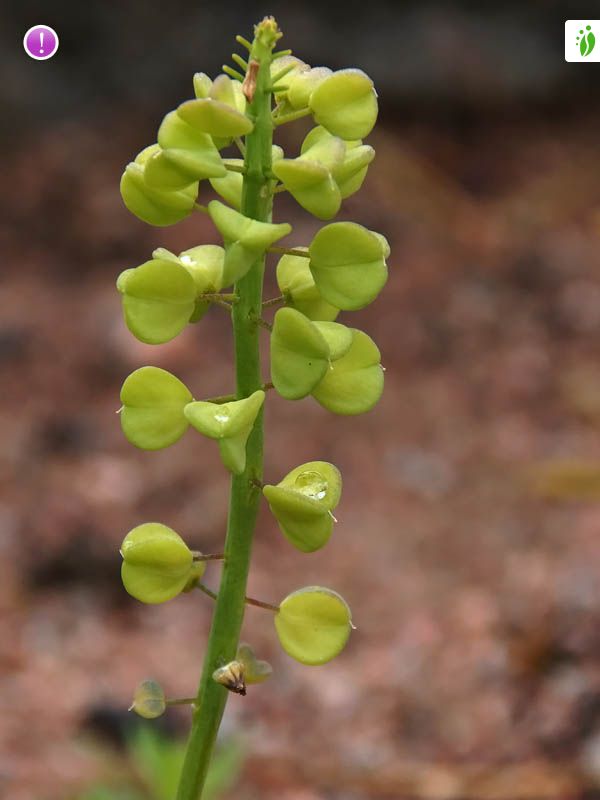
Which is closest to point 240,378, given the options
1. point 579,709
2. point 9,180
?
point 579,709

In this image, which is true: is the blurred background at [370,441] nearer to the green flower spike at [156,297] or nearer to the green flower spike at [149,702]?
the green flower spike at [149,702]

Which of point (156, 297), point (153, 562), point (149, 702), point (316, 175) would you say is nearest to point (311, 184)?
point (316, 175)

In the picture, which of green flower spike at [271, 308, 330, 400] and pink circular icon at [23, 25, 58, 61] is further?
pink circular icon at [23, 25, 58, 61]

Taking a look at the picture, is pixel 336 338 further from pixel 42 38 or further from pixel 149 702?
pixel 42 38

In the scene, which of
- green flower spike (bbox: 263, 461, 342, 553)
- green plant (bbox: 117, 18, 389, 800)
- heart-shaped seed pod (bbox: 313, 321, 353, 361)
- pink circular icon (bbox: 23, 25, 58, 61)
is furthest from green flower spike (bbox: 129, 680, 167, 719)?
pink circular icon (bbox: 23, 25, 58, 61)

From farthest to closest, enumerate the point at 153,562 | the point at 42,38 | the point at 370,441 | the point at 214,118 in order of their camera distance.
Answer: the point at 42,38, the point at 370,441, the point at 153,562, the point at 214,118

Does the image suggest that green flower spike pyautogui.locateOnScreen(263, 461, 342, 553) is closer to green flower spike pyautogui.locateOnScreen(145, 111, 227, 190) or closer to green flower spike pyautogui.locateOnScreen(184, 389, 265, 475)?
green flower spike pyautogui.locateOnScreen(184, 389, 265, 475)
